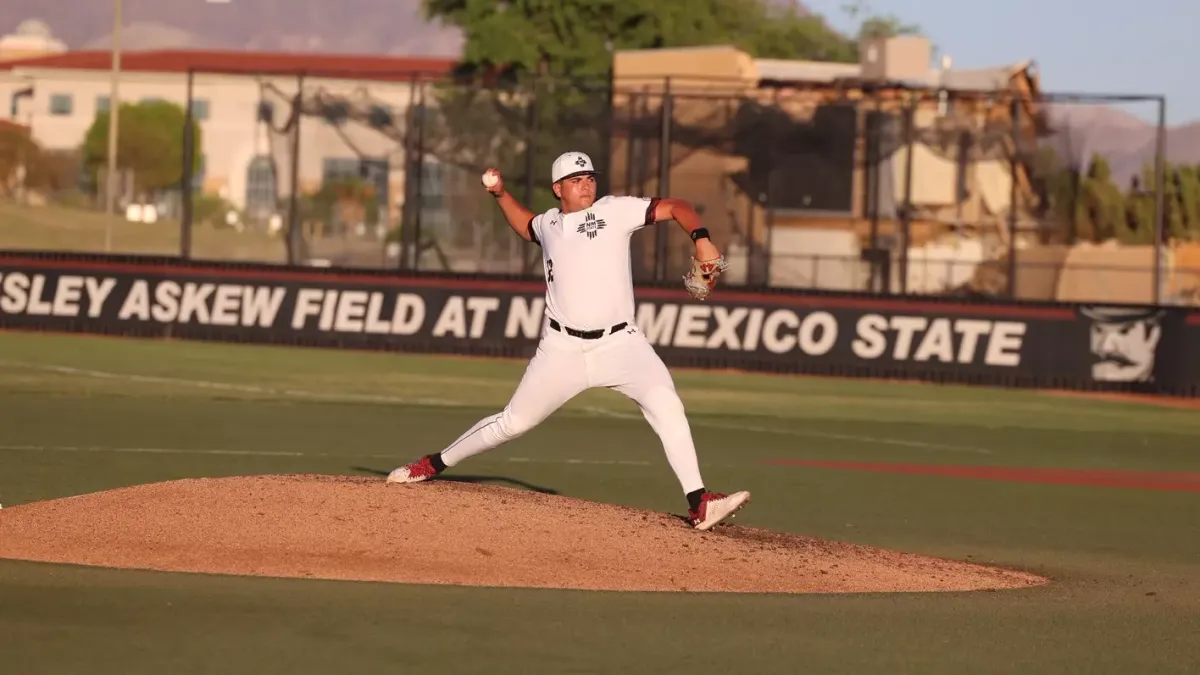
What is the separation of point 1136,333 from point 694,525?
18651mm

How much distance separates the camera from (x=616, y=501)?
14359 millimetres

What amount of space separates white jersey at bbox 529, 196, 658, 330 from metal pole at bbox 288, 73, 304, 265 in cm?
2321

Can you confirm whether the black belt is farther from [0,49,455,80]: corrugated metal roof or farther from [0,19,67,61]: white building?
[0,19,67,61]: white building

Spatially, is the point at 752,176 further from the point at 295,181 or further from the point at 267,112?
the point at 267,112

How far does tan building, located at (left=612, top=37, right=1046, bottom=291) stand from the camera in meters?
33.7

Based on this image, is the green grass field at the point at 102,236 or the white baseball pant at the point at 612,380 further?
the green grass field at the point at 102,236

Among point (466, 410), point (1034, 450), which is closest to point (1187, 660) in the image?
point (1034, 450)

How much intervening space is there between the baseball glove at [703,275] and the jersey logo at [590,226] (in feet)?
2.08

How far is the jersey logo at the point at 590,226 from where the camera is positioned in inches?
428

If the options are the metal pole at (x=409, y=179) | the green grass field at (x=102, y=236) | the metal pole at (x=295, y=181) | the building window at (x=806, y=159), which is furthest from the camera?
the green grass field at (x=102, y=236)

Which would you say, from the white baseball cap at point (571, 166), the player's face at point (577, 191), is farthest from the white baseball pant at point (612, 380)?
the white baseball cap at point (571, 166)

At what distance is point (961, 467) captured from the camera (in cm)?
1844

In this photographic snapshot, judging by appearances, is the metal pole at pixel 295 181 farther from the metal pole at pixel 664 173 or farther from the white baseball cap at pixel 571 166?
the white baseball cap at pixel 571 166

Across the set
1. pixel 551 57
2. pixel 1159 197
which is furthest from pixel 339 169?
pixel 551 57
